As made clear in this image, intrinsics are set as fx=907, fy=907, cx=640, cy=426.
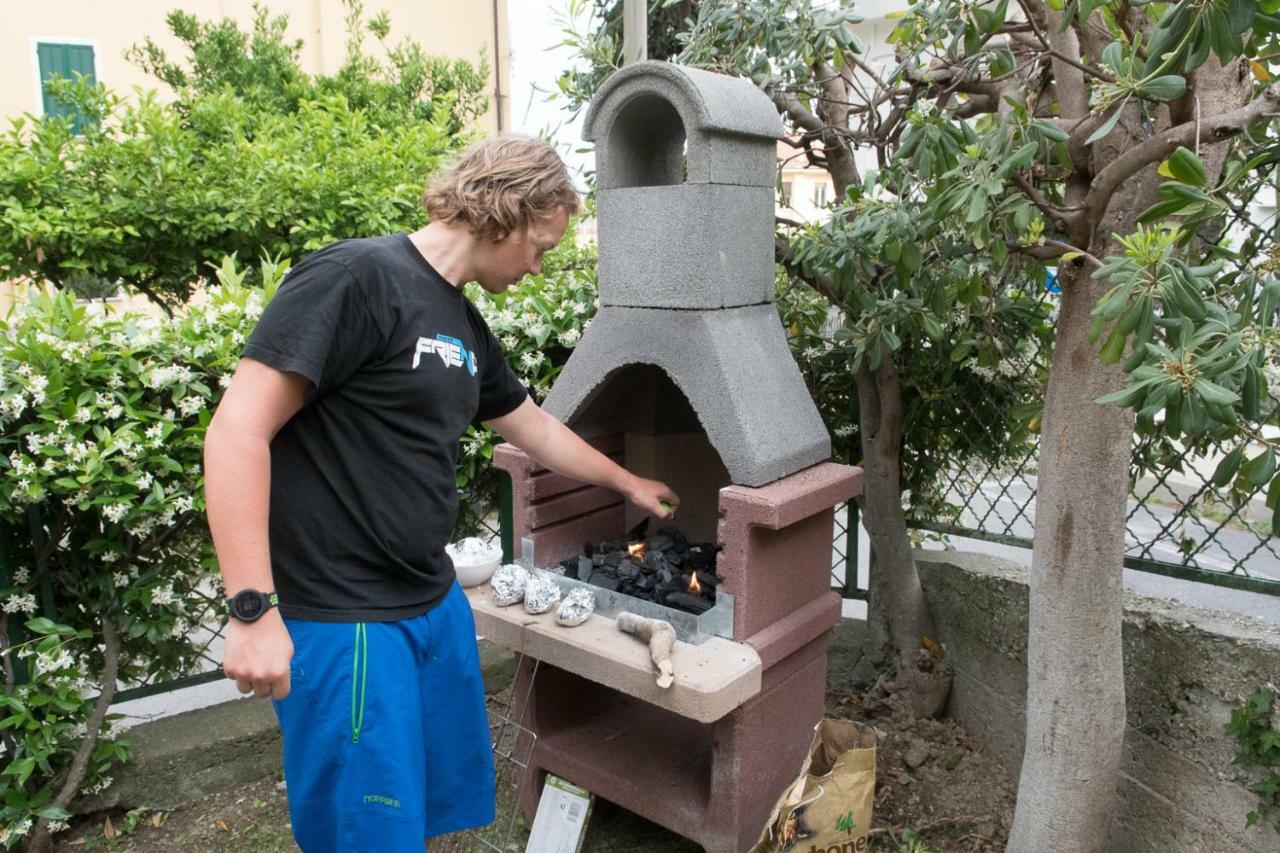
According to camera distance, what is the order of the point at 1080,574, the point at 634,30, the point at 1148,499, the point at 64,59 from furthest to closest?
the point at 64,59 < the point at 634,30 < the point at 1148,499 < the point at 1080,574

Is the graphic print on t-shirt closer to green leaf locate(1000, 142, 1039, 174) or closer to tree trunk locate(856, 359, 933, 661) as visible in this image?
green leaf locate(1000, 142, 1039, 174)

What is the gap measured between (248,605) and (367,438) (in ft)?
1.44

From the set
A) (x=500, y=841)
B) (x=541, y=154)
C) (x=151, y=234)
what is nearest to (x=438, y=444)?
(x=541, y=154)

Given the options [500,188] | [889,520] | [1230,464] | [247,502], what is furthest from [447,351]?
[889,520]

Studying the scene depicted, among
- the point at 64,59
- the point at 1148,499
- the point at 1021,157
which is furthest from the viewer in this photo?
the point at 64,59

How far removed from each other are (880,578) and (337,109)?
5306 millimetres

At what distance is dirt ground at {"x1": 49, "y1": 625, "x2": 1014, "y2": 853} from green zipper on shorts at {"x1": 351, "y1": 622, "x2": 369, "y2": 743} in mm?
1266

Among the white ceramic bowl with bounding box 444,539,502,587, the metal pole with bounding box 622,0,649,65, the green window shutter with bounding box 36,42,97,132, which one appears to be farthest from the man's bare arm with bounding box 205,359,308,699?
the green window shutter with bounding box 36,42,97,132

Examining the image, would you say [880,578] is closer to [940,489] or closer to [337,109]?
[940,489]

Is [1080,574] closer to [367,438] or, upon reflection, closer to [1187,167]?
[1187,167]

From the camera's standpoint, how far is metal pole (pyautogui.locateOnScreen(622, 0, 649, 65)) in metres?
3.73

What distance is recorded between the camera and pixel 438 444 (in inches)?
82.7

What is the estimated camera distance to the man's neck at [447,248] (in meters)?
2.12

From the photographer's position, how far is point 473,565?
2.96m
